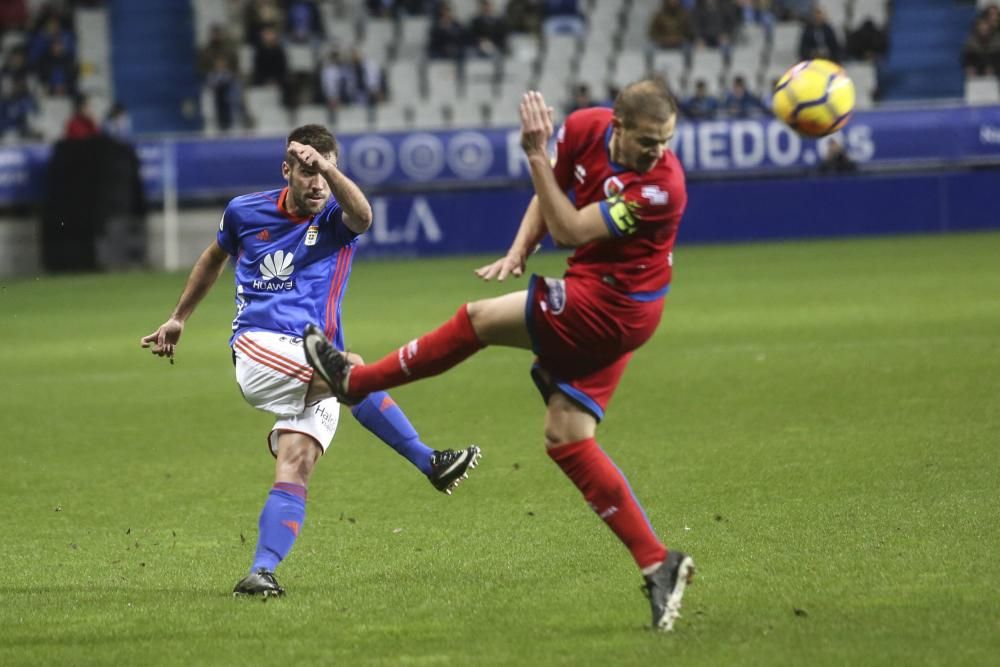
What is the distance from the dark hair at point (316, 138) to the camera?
6121mm

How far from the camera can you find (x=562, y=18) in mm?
27719

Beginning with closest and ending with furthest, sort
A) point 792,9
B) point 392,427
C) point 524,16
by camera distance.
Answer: point 392,427, point 524,16, point 792,9

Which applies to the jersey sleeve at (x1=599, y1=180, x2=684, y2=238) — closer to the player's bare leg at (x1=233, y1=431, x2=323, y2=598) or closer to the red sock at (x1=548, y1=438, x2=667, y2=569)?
the red sock at (x1=548, y1=438, x2=667, y2=569)

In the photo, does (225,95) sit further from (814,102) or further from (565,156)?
(565,156)

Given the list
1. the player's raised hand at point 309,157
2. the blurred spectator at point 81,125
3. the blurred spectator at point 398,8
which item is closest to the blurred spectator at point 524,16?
the blurred spectator at point 398,8

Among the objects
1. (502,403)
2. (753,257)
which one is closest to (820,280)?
(753,257)

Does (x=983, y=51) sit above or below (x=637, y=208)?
below

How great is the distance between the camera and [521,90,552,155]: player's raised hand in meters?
5.09

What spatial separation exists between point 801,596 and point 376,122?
2123 centimetres

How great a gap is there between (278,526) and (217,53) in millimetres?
21801

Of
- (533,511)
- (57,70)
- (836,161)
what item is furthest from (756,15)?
(533,511)

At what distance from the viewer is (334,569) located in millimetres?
6500

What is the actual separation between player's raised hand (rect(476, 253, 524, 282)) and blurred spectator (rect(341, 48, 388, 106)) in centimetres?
2091

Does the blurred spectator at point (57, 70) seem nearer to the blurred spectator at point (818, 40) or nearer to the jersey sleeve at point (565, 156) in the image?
the blurred spectator at point (818, 40)
